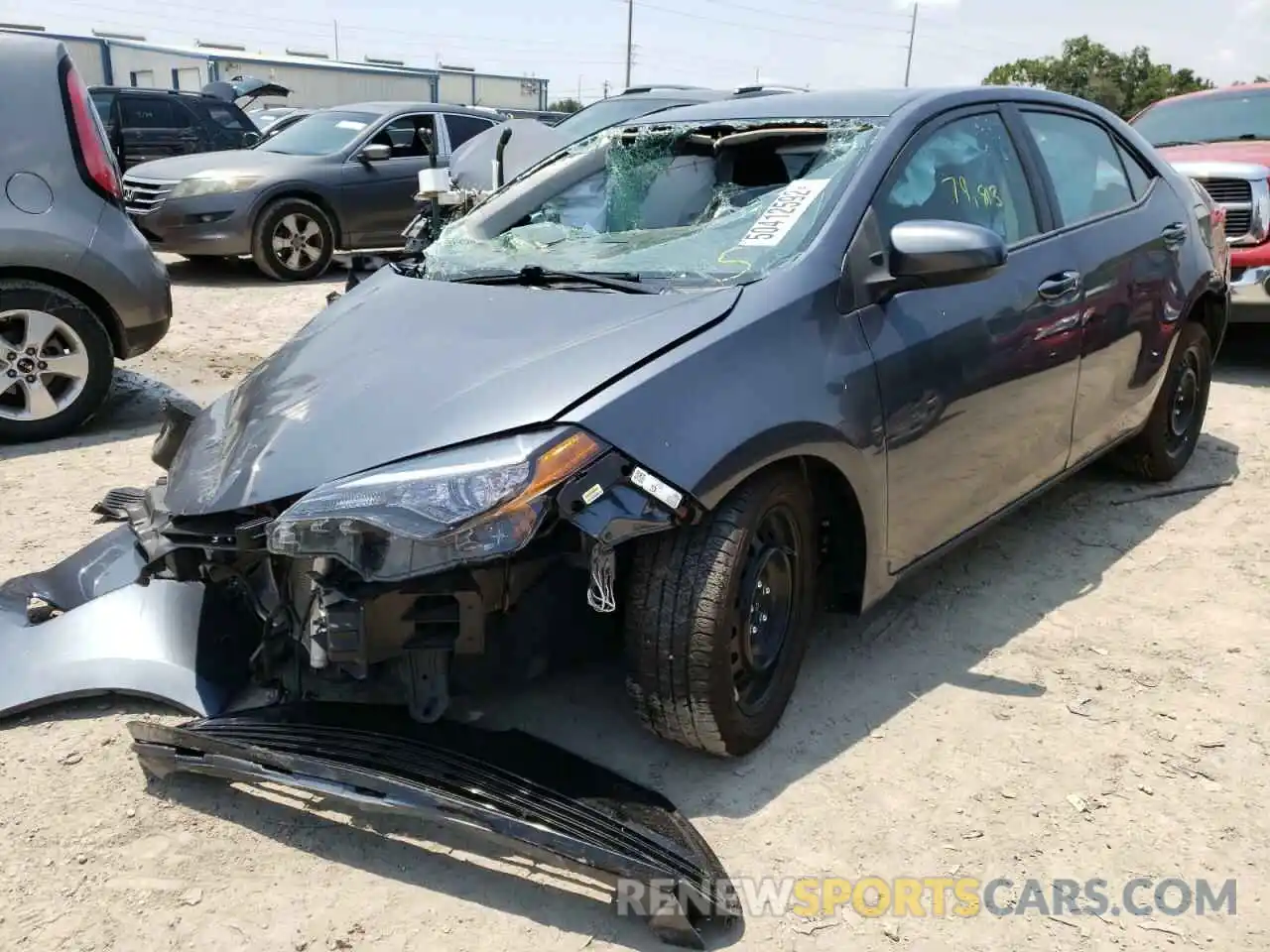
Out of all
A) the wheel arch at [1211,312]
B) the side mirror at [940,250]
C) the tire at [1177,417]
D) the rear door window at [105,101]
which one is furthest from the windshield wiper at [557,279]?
the rear door window at [105,101]

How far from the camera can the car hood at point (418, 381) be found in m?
2.35

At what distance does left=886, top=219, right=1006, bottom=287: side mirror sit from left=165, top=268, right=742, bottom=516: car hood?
0.51 meters

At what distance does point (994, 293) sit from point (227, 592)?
7.88 feet

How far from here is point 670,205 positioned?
10.9ft

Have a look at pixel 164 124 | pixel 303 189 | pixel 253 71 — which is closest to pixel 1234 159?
pixel 303 189

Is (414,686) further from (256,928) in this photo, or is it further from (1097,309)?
(1097,309)

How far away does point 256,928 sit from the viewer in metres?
2.20

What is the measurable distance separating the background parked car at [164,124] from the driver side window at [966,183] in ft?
36.7

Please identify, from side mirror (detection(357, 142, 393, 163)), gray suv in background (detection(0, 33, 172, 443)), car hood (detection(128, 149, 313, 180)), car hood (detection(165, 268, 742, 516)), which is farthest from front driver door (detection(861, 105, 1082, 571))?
car hood (detection(128, 149, 313, 180))

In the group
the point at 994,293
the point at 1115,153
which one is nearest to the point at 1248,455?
the point at 1115,153

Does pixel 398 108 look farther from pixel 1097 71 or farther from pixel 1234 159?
pixel 1097 71

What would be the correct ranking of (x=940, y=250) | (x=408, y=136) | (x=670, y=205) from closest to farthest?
(x=940, y=250) → (x=670, y=205) → (x=408, y=136)

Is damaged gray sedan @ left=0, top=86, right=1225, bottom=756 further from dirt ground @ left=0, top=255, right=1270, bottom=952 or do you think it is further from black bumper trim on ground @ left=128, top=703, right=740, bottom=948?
dirt ground @ left=0, top=255, right=1270, bottom=952

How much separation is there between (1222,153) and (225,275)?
27.2 ft
